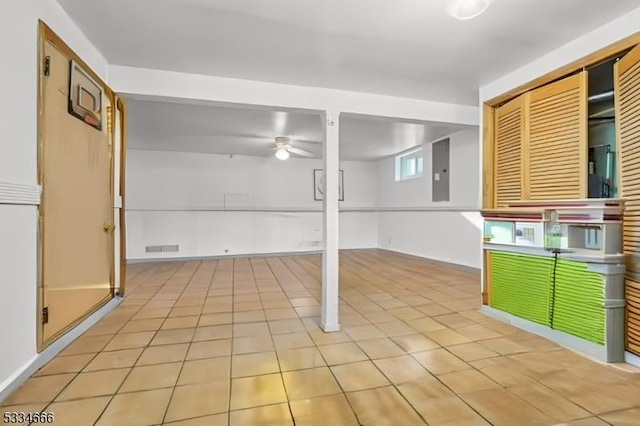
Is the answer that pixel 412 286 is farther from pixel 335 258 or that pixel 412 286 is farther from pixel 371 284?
pixel 335 258

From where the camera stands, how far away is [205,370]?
6.82ft

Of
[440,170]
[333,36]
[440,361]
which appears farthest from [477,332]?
[440,170]

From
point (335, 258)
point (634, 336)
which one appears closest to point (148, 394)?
point (335, 258)


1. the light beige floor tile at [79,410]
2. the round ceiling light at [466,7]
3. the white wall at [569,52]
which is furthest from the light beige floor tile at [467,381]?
the white wall at [569,52]

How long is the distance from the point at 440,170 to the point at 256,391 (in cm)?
550

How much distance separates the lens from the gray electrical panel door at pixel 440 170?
6031 millimetres

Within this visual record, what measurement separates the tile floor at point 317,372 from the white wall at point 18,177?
328mm

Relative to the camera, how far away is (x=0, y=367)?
166cm

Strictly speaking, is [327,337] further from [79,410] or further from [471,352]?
[79,410]

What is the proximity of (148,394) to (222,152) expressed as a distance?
5810mm

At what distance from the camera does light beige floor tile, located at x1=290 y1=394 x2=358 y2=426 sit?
5.12 feet

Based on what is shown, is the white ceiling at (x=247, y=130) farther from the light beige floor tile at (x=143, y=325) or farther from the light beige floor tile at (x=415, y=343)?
the light beige floor tile at (x=143, y=325)

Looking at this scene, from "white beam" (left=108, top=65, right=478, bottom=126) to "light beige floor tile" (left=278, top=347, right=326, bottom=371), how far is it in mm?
2184

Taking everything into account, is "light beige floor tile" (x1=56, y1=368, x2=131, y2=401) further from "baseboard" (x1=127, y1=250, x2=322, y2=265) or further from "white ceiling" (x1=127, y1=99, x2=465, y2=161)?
"baseboard" (x1=127, y1=250, x2=322, y2=265)
